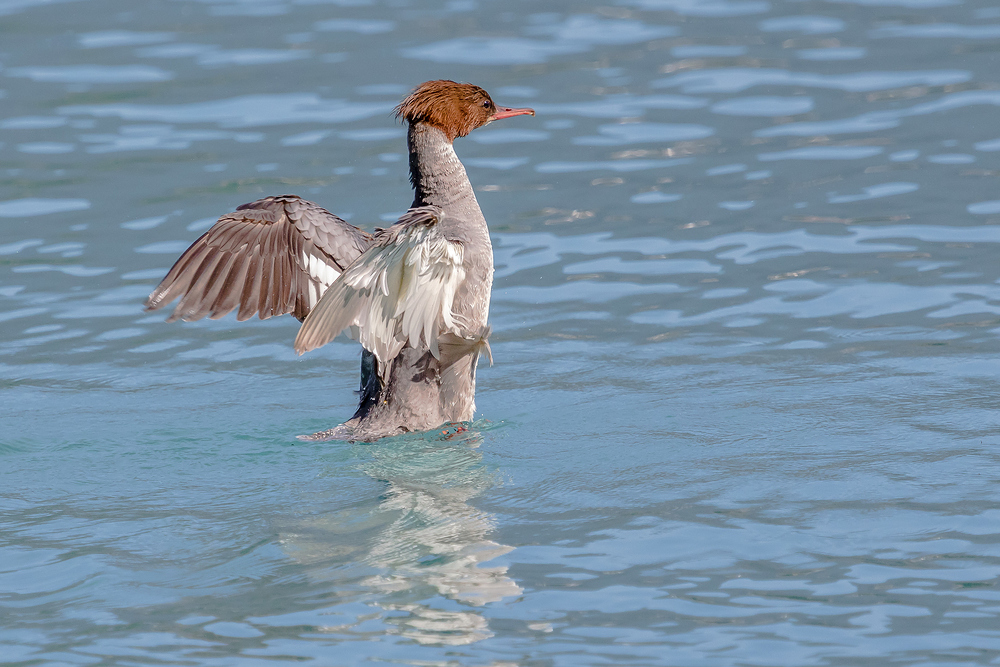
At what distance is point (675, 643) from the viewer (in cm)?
485

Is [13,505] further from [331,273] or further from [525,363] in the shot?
[525,363]

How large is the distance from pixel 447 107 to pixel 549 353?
5.86 ft

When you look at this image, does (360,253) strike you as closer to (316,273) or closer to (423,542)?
(316,273)

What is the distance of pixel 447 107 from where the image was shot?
24.6 ft

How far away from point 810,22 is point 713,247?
4.68 metres

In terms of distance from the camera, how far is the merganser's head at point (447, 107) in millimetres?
7410

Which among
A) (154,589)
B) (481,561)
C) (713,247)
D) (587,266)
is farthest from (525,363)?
(154,589)

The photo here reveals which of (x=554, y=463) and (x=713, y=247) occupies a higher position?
(x=713, y=247)

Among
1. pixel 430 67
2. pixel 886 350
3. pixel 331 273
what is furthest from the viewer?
pixel 430 67

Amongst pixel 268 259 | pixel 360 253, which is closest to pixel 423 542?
pixel 360 253

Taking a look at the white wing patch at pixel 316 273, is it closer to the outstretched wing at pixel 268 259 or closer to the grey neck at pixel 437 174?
the outstretched wing at pixel 268 259

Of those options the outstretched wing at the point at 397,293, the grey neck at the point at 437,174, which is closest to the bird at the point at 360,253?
the grey neck at the point at 437,174

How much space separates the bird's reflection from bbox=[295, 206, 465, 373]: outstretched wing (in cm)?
62

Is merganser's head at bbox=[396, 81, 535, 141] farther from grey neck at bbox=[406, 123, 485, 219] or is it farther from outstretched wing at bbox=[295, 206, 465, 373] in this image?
outstretched wing at bbox=[295, 206, 465, 373]
